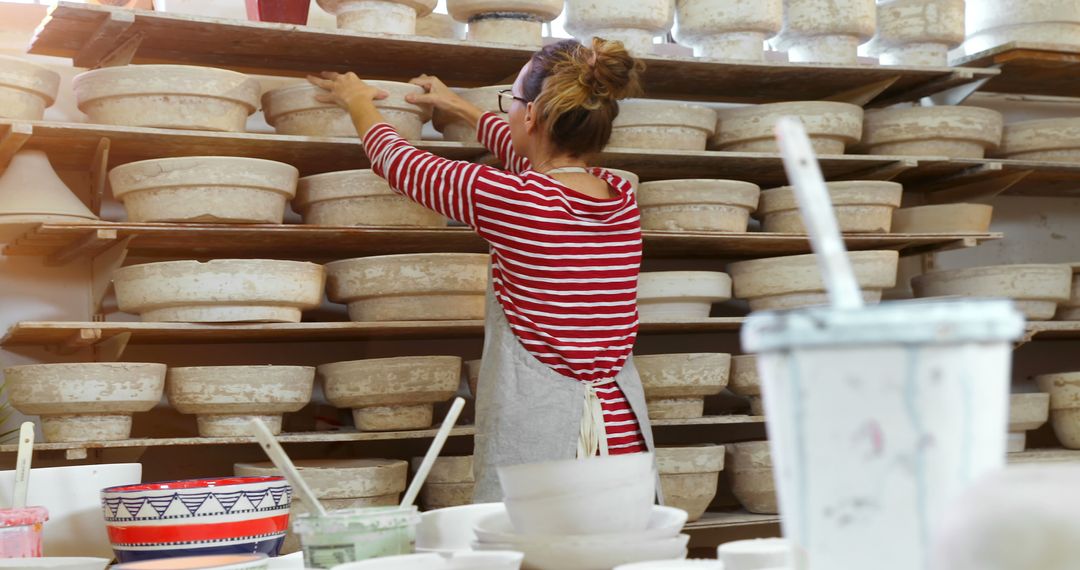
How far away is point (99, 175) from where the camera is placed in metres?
2.75

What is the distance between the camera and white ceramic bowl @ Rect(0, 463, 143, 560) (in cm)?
147

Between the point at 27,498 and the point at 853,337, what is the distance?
1.23 m

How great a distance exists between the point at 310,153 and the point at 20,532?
1.73 metres

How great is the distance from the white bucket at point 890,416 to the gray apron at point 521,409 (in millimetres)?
1670

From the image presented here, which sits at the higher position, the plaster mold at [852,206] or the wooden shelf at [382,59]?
the wooden shelf at [382,59]

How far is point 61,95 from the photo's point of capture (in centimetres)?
295

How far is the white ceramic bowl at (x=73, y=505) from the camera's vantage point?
147 centimetres

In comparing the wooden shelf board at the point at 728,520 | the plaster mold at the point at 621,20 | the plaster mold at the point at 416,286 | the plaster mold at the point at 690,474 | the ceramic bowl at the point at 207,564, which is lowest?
the wooden shelf board at the point at 728,520

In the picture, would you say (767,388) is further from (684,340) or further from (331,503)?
(684,340)

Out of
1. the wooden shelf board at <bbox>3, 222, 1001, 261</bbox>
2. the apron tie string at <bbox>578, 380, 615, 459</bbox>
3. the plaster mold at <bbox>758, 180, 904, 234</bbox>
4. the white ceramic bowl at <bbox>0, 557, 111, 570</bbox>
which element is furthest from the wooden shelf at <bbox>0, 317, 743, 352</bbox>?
the white ceramic bowl at <bbox>0, 557, 111, 570</bbox>

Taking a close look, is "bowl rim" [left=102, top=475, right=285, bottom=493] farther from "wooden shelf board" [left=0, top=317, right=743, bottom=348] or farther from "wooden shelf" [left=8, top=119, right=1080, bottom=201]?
"wooden shelf" [left=8, top=119, right=1080, bottom=201]

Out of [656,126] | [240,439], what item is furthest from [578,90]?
[240,439]

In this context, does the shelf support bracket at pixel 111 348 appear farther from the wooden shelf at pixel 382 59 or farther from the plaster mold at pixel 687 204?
the plaster mold at pixel 687 204

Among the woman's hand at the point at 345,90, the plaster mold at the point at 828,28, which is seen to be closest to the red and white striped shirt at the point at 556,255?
the woman's hand at the point at 345,90
